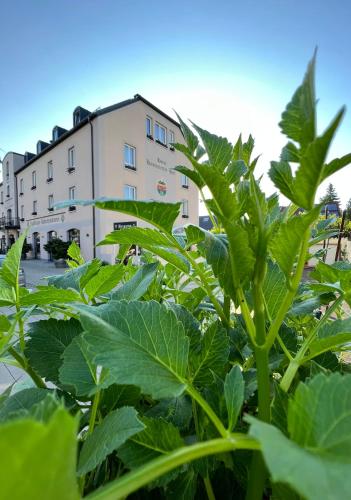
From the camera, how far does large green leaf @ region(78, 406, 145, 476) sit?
18cm

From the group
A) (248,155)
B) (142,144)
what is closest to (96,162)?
(142,144)

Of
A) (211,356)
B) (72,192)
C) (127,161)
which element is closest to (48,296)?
(211,356)

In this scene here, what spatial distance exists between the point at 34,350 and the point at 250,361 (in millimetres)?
268

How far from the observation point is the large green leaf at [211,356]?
280mm

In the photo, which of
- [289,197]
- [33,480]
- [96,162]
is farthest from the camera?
[96,162]

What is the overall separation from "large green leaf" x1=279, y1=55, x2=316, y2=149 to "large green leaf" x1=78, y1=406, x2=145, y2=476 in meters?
0.22

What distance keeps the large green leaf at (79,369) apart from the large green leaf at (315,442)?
175mm

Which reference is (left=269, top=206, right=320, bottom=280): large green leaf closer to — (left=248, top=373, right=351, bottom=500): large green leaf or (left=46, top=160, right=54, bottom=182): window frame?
(left=248, top=373, right=351, bottom=500): large green leaf

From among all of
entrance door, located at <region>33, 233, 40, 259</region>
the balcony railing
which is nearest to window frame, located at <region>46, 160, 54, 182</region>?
entrance door, located at <region>33, 233, 40, 259</region>

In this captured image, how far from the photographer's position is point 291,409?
0.17 metres

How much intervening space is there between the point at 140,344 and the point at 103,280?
16 centimetres

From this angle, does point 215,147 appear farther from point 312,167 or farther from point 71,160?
point 71,160

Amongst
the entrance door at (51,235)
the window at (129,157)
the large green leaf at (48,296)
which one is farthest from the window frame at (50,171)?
the large green leaf at (48,296)

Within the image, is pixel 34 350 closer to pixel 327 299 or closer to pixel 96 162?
pixel 327 299
